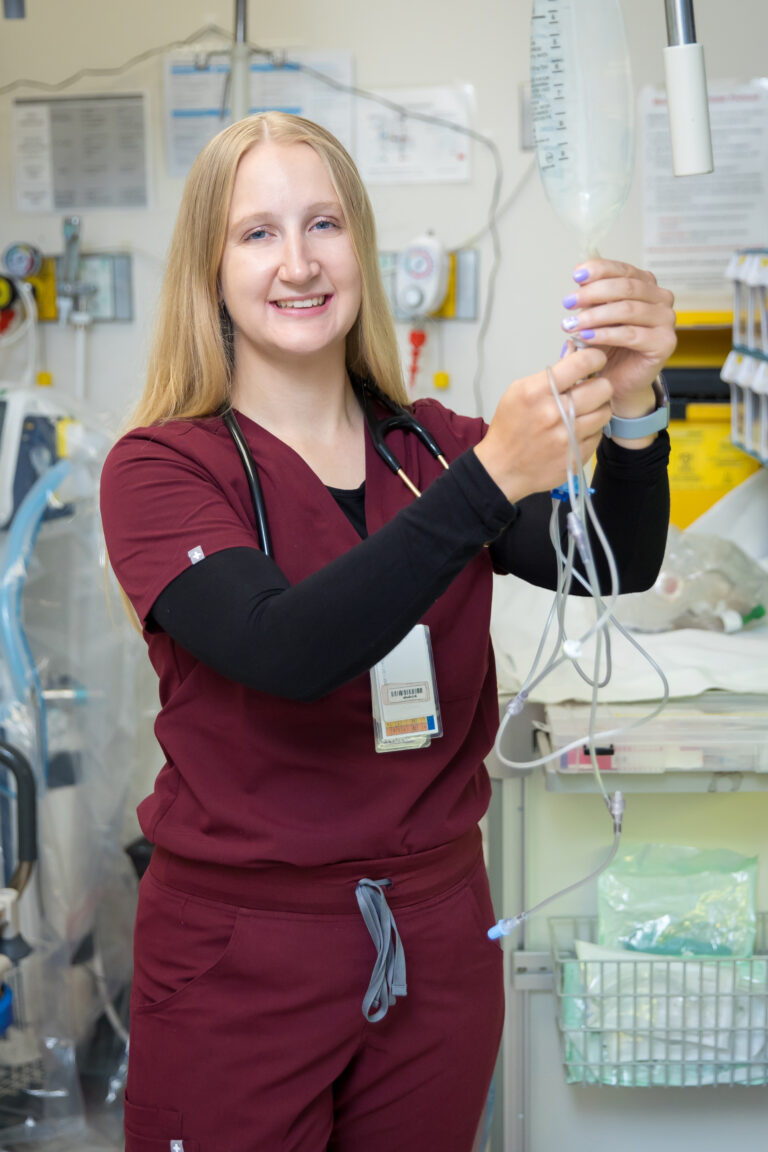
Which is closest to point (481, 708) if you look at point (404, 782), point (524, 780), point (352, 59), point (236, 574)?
point (404, 782)

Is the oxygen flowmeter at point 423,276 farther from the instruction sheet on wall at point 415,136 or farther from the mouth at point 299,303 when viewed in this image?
the mouth at point 299,303

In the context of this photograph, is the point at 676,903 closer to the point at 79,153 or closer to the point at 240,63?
the point at 240,63

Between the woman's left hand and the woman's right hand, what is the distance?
0.03 m

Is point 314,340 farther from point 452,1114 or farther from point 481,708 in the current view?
point 452,1114

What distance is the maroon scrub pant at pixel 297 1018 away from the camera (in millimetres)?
1058

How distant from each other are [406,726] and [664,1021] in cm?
77

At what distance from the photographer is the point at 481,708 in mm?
1191

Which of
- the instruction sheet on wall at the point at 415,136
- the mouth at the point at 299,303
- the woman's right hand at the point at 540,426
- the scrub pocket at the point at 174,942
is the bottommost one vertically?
the scrub pocket at the point at 174,942

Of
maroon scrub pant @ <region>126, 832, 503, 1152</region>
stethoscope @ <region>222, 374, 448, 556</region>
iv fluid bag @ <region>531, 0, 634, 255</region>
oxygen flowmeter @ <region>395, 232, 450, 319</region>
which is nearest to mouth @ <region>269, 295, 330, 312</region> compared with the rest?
stethoscope @ <region>222, 374, 448, 556</region>

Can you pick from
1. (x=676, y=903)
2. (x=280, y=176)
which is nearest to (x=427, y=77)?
(x=280, y=176)

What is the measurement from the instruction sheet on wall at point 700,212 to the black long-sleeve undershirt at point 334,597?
→ 1709mm

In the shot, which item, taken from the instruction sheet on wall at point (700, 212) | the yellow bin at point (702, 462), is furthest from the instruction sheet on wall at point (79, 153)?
the yellow bin at point (702, 462)

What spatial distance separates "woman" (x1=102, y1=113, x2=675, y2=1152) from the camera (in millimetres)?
1038

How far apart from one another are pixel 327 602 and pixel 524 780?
883 millimetres
